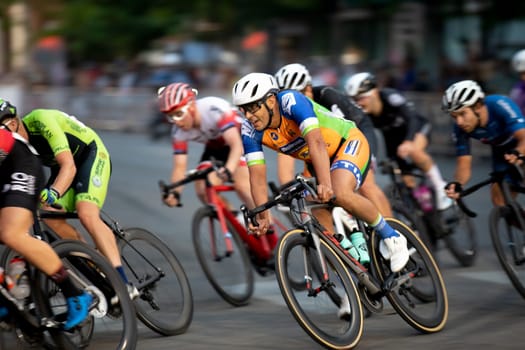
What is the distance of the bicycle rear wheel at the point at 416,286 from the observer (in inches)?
278

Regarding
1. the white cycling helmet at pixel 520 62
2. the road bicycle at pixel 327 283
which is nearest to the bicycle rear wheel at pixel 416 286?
the road bicycle at pixel 327 283

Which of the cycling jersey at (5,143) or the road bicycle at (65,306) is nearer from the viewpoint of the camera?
the cycling jersey at (5,143)

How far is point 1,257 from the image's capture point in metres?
6.63

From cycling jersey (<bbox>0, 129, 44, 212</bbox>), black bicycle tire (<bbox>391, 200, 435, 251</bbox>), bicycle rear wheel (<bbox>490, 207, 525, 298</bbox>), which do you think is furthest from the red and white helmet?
bicycle rear wheel (<bbox>490, 207, 525, 298</bbox>)

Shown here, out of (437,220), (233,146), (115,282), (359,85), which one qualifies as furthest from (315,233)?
(437,220)

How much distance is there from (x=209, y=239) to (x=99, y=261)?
2632 millimetres

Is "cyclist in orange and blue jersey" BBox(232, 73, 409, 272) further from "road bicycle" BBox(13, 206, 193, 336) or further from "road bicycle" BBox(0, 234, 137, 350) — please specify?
"road bicycle" BBox(0, 234, 137, 350)

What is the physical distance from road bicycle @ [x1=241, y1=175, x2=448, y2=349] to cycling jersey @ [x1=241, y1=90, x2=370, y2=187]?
0.37 m

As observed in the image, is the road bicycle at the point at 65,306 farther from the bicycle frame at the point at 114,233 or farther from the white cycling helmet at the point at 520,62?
the white cycling helmet at the point at 520,62

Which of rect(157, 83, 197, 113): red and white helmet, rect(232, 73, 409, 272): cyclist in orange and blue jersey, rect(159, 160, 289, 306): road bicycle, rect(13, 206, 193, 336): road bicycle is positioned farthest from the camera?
rect(159, 160, 289, 306): road bicycle

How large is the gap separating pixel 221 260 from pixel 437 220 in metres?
2.49

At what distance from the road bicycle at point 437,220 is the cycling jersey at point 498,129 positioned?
1.37 m

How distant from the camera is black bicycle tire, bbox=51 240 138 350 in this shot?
6.25m

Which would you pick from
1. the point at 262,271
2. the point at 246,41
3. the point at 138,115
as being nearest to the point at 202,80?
the point at 138,115
